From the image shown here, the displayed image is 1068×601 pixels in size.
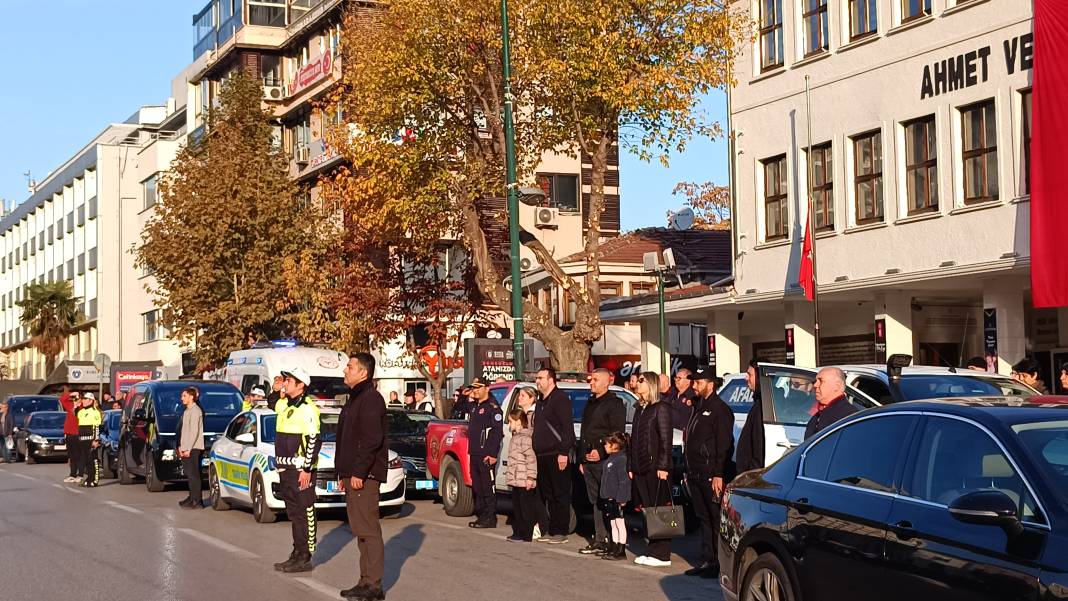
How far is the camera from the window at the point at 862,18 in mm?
26734

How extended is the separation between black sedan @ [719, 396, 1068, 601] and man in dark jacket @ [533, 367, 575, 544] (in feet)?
21.0

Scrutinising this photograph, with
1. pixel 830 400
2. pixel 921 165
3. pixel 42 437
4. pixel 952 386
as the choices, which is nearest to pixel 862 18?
pixel 921 165

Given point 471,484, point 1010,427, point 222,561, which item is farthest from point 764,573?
point 471,484

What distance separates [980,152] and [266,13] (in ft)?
147

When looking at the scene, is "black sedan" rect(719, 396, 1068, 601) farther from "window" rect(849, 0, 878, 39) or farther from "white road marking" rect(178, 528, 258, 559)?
Answer: "window" rect(849, 0, 878, 39)

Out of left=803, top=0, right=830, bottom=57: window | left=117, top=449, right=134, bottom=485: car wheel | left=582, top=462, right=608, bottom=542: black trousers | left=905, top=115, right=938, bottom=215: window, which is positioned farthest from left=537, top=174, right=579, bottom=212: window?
left=582, top=462, right=608, bottom=542: black trousers

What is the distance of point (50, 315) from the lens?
87.8 m

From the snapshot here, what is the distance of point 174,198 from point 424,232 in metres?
13.1

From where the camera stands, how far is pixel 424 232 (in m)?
33.9

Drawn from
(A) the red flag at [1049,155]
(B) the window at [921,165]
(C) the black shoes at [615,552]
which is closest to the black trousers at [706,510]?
(C) the black shoes at [615,552]

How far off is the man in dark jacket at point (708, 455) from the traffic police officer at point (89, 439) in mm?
17063

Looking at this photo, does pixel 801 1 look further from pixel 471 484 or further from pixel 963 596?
pixel 963 596

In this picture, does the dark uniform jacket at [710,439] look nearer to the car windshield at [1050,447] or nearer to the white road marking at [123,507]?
the car windshield at [1050,447]

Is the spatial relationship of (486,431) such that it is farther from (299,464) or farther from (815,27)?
(815,27)
